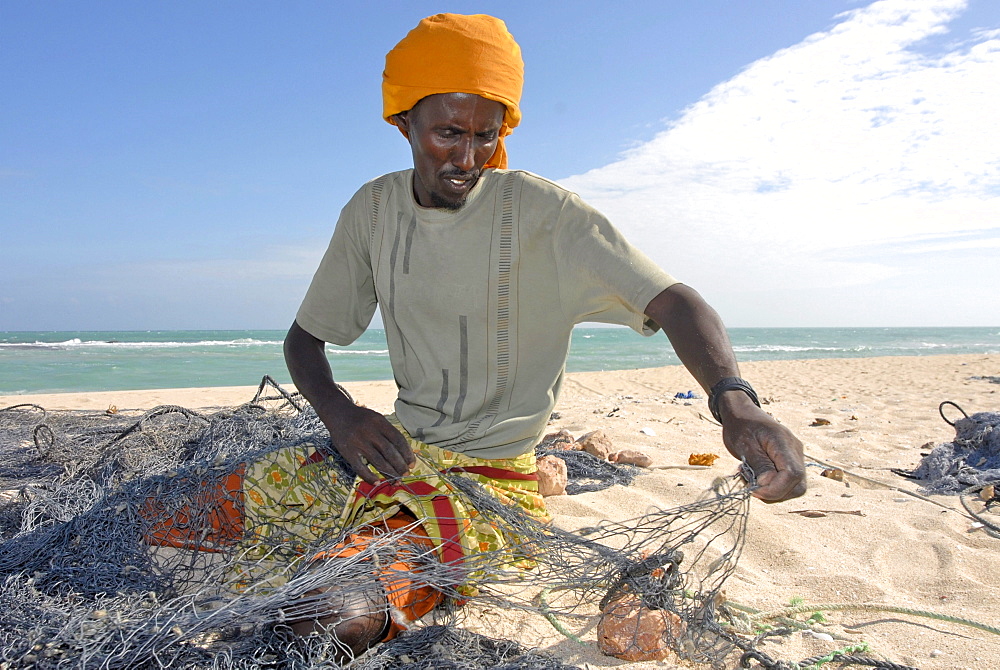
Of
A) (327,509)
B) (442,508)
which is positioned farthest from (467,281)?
(327,509)

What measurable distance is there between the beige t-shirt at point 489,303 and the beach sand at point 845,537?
0.69 metres

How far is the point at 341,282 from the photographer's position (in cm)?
245

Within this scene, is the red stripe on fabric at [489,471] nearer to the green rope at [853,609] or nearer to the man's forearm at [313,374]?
the man's forearm at [313,374]

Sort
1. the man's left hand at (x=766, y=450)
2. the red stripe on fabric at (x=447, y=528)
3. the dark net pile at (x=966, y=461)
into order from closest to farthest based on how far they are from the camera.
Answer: the man's left hand at (x=766, y=450)
the red stripe on fabric at (x=447, y=528)
the dark net pile at (x=966, y=461)

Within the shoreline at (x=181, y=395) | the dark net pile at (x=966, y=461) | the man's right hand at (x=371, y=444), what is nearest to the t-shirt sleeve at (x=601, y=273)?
the man's right hand at (x=371, y=444)

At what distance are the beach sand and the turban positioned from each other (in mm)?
1705

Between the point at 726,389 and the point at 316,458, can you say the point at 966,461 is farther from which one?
the point at 316,458

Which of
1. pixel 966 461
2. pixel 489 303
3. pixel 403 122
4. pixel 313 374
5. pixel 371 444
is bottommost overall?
pixel 966 461

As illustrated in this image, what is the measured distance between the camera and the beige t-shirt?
206cm

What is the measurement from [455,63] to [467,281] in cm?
67

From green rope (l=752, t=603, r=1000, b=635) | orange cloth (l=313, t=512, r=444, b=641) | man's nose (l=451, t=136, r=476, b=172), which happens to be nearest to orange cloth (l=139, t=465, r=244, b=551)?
orange cloth (l=313, t=512, r=444, b=641)

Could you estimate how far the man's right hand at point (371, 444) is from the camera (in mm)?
1948

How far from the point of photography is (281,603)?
4.96ft

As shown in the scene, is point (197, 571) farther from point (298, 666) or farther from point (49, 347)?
point (49, 347)
